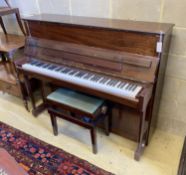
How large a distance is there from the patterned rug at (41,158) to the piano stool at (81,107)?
7.4 inches

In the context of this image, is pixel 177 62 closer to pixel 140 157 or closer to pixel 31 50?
pixel 140 157

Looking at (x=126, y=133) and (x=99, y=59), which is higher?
(x=99, y=59)

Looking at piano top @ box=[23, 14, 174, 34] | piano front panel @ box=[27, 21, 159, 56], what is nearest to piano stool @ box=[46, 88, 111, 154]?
piano front panel @ box=[27, 21, 159, 56]

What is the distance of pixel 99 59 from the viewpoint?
1.46m

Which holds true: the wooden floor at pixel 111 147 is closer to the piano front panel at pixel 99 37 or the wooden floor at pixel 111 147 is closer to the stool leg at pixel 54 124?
the stool leg at pixel 54 124

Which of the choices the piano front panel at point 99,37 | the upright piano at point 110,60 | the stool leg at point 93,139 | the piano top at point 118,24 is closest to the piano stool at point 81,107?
the stool leg at point 93,139

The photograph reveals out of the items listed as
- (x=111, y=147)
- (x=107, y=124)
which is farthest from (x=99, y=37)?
(x=111, y=147)

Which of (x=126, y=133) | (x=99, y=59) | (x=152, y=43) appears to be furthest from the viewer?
(x=126, y=133)

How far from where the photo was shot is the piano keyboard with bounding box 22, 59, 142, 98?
1294 mm

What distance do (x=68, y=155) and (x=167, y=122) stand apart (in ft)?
3.05

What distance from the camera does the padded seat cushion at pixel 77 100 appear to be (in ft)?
4.91

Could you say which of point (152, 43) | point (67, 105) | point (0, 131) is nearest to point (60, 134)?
point (67, 105)

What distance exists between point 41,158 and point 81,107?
0.58 metres

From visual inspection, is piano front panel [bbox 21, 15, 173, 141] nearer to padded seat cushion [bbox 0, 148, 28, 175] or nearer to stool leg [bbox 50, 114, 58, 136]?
stool leg [bbox 50, 114, 58, 136]
